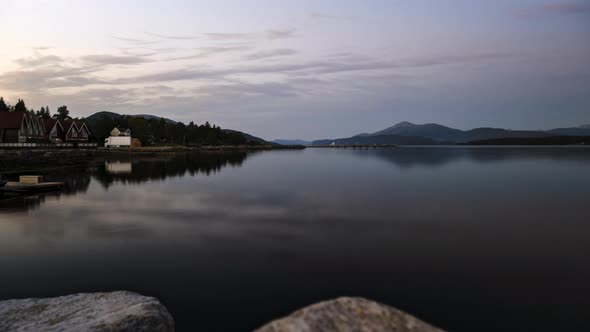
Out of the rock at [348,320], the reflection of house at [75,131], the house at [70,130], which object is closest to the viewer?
the rock at [348,320]

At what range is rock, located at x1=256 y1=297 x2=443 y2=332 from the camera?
434 cm

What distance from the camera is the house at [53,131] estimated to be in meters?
99.9

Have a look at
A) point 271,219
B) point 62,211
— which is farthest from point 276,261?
point 62,211

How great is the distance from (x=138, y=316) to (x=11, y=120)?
10052 cm

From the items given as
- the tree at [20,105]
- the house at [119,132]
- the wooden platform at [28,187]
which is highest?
the tree at [20,105]

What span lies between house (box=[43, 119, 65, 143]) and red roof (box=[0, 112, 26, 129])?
12.7m

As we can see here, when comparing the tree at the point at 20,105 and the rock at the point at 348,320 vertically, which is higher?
the tree at the point at 20,105

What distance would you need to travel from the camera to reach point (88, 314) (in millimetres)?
8359

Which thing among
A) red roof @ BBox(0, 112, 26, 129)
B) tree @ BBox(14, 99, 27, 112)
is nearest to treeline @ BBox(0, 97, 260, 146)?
tree @ BBox(14, 99, 27, 112)

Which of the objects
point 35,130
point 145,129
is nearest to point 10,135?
point 35,130

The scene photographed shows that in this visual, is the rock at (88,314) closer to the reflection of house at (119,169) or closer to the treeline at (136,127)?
the reflection of house at (119,169)

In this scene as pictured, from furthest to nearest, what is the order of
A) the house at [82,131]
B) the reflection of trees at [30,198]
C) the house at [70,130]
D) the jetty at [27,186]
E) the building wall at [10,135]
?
the house at [82,131] → the house at [70,130] → the building wall at [10,135] → the jetty at [27,186] → the reflection of trees at [30,198]

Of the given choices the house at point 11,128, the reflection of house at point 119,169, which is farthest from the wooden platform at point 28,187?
the house at point 11,128

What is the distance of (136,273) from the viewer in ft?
49.0
